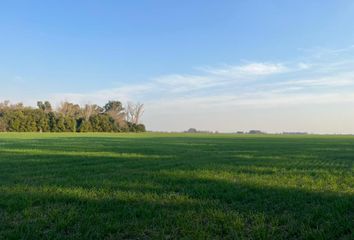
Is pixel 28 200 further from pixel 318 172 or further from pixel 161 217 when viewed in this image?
pixel 318 172

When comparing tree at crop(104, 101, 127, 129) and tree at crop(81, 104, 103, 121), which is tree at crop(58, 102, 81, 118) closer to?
tree at crop(81, 104, 103, 121)

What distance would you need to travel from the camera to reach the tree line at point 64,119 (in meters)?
90.4

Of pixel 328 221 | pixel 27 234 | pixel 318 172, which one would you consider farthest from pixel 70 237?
pixel 318 172

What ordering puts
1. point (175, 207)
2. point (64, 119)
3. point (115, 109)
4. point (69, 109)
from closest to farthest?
point (175, 207) < point (64, 119) < point (69, 109) < point (115, 109)

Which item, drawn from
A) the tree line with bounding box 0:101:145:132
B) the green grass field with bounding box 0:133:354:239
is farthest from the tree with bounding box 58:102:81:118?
the green grass field with bounding box 0:133:354:239

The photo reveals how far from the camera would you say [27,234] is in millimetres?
5262

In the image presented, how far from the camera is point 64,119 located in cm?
9750

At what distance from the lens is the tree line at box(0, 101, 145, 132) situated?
90375mm

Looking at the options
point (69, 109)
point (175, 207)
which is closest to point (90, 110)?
point (69, 109)

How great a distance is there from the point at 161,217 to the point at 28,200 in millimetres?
3077

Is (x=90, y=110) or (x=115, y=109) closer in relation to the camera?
(x=90, y=110)

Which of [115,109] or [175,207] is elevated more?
[115,109]

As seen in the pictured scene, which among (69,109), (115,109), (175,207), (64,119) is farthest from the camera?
(115,109)

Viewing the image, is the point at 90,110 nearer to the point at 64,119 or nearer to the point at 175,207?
the point at 64,119
